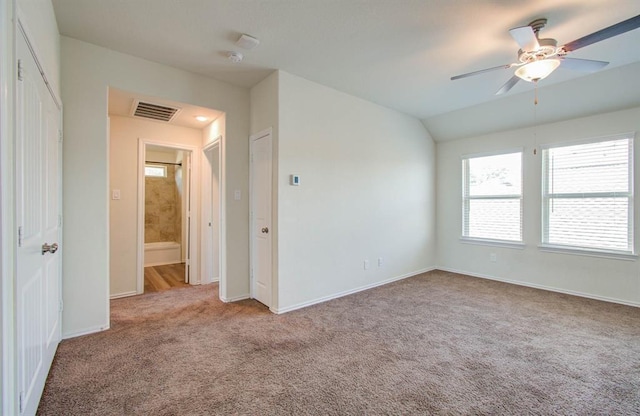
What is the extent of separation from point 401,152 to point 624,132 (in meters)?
2.71

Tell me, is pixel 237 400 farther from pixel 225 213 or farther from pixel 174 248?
pixel 174 248

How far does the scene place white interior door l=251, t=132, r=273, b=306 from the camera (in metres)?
3.44

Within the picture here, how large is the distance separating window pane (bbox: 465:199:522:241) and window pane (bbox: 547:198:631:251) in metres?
0.45

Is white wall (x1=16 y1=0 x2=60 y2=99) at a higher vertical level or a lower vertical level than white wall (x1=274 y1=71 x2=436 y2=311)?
higher

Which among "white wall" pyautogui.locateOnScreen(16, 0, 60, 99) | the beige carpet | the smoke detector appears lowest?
the beige carpet

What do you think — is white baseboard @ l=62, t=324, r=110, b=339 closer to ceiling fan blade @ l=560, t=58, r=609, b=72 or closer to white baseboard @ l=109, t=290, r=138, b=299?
white baseboard @ l=109, t=290, r=138, b=299

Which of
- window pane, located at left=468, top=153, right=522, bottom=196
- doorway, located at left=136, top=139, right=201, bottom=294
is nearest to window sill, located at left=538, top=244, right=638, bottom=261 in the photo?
window pane, located at left=468, top=153, right=522, bottom=196

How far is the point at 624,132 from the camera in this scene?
3.62m

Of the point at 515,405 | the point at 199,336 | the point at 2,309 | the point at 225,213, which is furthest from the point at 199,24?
the point at 515,405

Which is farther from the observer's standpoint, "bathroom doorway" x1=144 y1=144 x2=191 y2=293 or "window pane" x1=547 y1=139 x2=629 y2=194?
"bathroom doorway" x1=144 y1=144 x2=191 y2=293

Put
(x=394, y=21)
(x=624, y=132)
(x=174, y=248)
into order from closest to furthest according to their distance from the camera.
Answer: (x=394, y=21) < (x=624, y=132) < (x=174, y=248)

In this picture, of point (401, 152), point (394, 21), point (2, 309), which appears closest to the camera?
point (2, 309)

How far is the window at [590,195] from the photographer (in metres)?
3.64

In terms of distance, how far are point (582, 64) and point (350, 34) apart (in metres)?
1.93
